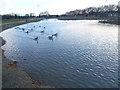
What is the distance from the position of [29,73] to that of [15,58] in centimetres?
852

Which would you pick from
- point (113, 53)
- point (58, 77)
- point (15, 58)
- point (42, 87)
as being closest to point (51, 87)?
point (42, 87)

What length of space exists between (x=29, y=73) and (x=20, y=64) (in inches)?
177

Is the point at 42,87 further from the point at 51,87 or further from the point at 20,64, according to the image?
the point at 20,64

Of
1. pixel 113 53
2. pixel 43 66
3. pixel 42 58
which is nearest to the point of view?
pixel 43 66

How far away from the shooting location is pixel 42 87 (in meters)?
16.8

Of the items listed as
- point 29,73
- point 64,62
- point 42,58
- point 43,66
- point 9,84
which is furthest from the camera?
point 42,58

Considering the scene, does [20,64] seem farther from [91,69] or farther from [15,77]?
[91,69]

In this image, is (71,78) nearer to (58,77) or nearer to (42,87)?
(58,77)

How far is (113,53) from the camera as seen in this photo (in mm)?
30250

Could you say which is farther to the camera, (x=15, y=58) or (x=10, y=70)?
(x=15, y=58)

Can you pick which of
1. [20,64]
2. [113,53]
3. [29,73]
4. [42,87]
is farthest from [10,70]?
[113,53]

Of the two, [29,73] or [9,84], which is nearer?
[9,84]

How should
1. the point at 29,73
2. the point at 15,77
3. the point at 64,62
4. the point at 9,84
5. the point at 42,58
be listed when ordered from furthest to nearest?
the point at 42,58, the point at 64,62, the point at 29,73, the point at 15,77, the point at 9,84

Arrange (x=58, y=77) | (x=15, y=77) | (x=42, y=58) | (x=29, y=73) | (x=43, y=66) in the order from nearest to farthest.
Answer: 1. (x=15, y=77)
2. (x=58, y=77)
3. (x=29, y=73)
4. (x=43, y=66)
5. (x=42, y=58)
